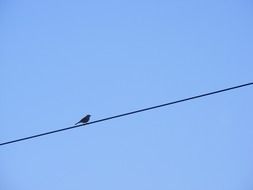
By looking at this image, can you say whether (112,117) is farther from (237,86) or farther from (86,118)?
(86,118)

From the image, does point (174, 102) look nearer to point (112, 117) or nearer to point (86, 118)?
point (112, 117)

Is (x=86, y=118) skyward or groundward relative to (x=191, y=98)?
groundward

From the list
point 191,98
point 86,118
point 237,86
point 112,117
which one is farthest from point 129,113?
point 86,118

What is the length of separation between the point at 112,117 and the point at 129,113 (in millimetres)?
344

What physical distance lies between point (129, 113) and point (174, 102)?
34.3 inches

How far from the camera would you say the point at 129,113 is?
11.4 metres

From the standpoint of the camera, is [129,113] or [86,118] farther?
[86,118]

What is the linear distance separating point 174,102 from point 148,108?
0.51 metres

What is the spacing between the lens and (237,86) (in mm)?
11453

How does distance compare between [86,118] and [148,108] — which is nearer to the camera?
[148,108]

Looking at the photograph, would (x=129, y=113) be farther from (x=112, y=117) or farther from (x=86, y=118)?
(x=86, y=118)

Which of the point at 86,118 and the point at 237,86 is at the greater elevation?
the point at 237,86

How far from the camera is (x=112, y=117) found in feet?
36.9

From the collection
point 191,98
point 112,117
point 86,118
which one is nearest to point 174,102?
point 191,98
